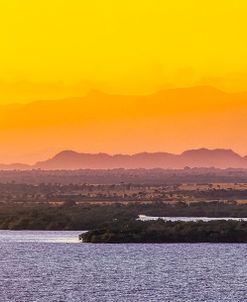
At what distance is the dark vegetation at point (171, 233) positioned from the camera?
11069 centimetres

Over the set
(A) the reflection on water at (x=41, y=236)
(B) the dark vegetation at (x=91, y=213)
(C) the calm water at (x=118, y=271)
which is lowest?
(C) the calm water at (x=118, y=271)

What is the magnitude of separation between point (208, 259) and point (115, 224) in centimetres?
2074

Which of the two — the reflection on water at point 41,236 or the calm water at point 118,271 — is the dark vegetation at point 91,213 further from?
the calm water at point 118,271

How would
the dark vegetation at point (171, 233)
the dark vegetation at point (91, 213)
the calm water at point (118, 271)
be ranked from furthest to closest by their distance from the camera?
the dark vegetation at point (91, 213) → the dark vegetation at point (171, 233) → the calm water at point (118, 271)

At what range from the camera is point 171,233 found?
11069cm

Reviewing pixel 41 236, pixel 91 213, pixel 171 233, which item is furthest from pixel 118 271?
pixel 91 213

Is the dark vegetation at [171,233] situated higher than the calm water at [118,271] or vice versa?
the dark vegetation at [171,233]

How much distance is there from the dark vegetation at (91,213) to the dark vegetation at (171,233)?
4575 mm

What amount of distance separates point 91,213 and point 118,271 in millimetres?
46120

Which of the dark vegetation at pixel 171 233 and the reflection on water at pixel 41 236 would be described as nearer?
the dark vegetation at pixel 171 233

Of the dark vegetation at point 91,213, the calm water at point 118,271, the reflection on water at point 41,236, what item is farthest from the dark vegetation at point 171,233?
the dark vegetation at point 91,213

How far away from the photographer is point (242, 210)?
477ft

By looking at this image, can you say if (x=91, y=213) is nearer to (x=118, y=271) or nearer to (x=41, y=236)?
(x=41, y=236)

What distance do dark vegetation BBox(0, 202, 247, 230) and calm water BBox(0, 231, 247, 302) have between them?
40.1 feet
